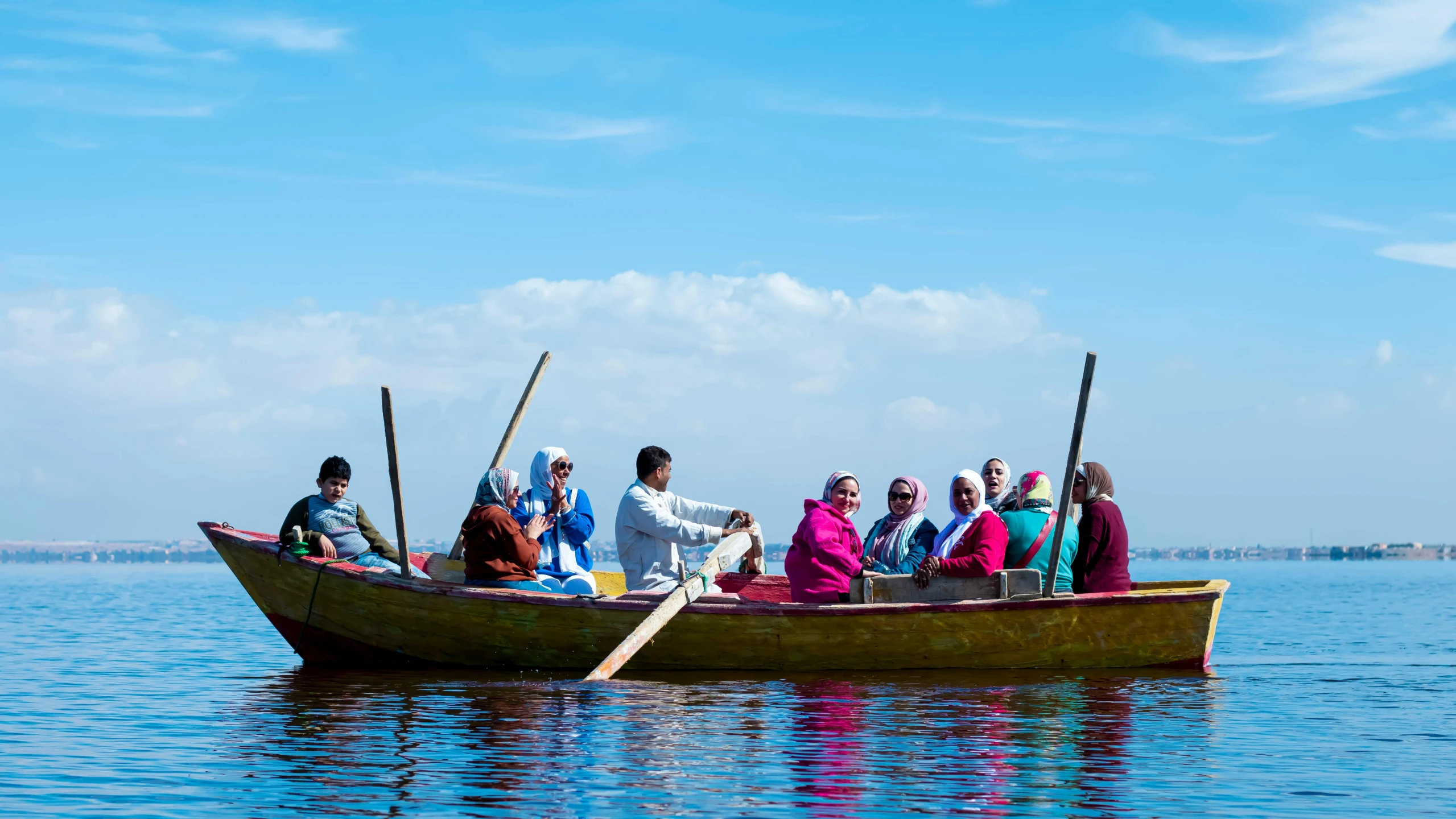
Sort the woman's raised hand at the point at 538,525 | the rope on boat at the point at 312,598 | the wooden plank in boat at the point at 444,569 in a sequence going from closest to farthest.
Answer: the woman's raised hand at the point at 538,525
the wooden plank in boat at the point at 444,569
the rope on boat at the point at 312,598

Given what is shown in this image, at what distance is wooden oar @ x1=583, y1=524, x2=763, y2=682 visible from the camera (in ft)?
41.1

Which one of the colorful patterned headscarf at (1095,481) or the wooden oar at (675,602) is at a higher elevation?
the colorful patterned headscarf at (1095,481)

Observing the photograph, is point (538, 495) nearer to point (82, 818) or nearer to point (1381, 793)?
point (82, 818)

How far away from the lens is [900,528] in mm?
13234

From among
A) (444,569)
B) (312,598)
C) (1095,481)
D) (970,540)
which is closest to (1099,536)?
(1095,481)

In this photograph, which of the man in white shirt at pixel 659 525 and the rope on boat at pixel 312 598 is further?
Result: the rope on boat at pixel 312 598

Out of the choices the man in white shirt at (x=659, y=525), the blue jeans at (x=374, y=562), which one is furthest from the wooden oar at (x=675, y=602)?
the blue jeans at (x=374, y=562)

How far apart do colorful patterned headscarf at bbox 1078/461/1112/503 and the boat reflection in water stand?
1.63 meters

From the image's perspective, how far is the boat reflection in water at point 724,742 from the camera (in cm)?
762

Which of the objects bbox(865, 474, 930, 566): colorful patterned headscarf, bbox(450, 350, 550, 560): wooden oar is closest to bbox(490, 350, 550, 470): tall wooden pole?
bbox(450, 350, 550, 560): wooden oar

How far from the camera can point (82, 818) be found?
7.36m

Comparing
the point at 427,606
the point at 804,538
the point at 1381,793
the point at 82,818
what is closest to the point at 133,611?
the point at 427,606

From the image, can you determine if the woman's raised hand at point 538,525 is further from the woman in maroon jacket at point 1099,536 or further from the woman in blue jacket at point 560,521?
the woman in maroon jacket at point 1099,536

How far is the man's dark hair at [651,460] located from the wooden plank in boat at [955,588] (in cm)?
213
